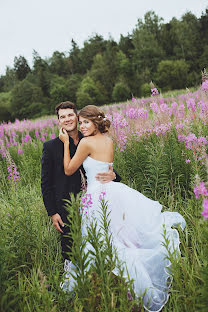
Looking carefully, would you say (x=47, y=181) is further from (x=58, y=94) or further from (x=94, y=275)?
(x=58, y=94)

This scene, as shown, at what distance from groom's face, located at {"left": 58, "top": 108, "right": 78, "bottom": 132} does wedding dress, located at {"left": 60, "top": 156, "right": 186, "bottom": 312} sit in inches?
19.1

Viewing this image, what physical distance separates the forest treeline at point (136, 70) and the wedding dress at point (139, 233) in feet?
130

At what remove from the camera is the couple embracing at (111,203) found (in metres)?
2.09

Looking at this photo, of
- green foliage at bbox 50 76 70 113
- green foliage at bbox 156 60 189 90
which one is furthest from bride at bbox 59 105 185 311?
green foliage at bbox 50 76 70 113

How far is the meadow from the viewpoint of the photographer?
1.80 meters

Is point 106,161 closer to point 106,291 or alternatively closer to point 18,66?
point 106,291

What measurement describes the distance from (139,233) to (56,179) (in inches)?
44.8

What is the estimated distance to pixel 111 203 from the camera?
2.42m

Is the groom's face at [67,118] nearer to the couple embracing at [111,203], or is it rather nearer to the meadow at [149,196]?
the couple embracing at [111,203]

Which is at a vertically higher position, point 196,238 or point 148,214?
point 148,214

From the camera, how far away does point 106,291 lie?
183 cm

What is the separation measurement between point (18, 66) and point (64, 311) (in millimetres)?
83257

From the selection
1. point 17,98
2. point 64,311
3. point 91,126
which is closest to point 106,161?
point 91,126

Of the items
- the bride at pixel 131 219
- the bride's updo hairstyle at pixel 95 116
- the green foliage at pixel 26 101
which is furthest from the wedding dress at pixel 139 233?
the green foliage at pixel 26 101
